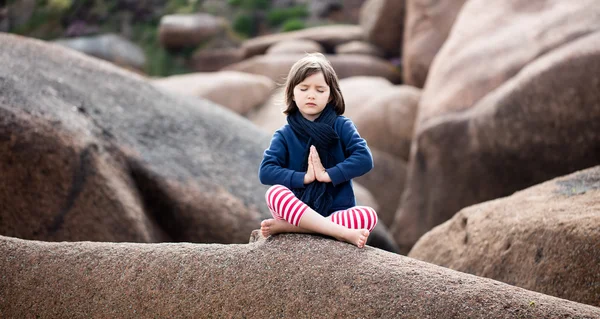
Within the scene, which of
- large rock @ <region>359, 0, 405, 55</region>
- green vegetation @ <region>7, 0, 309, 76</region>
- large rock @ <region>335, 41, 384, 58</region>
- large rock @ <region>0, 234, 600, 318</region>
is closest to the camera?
large rock @ <region>0, 234, 600, 318</region>

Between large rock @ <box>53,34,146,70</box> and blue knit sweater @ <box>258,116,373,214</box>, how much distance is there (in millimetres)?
14426

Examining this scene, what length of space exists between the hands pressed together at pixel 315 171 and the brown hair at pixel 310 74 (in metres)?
0.25

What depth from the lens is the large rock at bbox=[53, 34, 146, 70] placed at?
637 inches

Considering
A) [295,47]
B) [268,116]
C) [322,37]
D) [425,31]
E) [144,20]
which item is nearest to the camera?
[425,31]

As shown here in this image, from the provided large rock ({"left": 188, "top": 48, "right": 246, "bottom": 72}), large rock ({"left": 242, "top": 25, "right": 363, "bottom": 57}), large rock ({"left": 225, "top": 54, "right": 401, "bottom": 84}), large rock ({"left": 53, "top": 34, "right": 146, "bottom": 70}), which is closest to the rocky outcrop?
large rock ({"left": 225, "top": 54, "right": 401, "bottom": 84})

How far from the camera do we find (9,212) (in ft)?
11.9

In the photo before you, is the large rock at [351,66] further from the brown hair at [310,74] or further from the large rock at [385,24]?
the brown hair at [310,74]

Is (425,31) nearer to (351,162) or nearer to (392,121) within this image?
(392,121)

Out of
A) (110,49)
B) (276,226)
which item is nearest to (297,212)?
(276,226)

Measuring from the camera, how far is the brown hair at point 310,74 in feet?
8.59

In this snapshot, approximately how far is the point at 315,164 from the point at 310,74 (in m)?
0.37

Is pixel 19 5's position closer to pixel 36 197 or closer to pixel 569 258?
pixel 36 197

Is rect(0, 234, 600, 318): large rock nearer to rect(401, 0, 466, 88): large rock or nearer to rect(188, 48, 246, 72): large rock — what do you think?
rect(401, 0, 466, 88): large rock

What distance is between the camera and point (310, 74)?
8.59 ft
